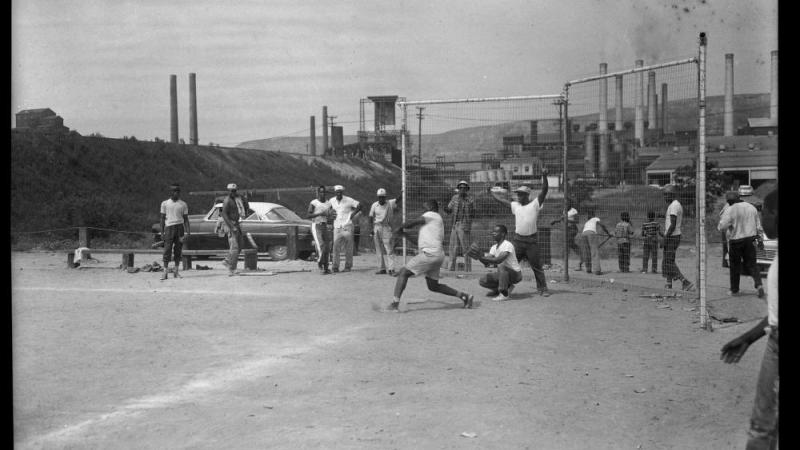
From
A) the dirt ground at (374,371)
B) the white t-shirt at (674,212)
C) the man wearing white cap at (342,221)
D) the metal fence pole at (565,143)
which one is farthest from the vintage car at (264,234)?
the white t-shirt at (674,212)


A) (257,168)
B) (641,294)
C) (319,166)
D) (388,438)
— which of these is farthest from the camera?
(319,166)

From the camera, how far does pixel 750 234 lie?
11.5 metres

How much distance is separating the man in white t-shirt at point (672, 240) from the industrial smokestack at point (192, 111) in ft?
120

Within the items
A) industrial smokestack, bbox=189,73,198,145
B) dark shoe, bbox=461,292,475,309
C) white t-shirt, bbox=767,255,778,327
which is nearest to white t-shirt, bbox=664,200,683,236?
dark shoe, bbox=461,292,475,309

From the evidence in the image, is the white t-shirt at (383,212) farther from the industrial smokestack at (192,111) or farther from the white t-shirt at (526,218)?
the industrial smokestack at (192,111)

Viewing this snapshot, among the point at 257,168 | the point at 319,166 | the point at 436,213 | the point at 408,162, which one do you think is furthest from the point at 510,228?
the point at 319,166

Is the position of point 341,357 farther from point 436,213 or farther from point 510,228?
point 510,228

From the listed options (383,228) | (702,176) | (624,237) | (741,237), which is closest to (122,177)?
(383,228)

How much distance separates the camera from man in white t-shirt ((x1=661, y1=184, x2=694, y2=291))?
12266mm

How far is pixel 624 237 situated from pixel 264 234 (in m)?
8.04

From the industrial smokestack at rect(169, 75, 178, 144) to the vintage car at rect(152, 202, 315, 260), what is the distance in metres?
28.0

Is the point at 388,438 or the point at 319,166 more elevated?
the point at 319,166

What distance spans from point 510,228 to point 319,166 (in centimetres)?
3930
